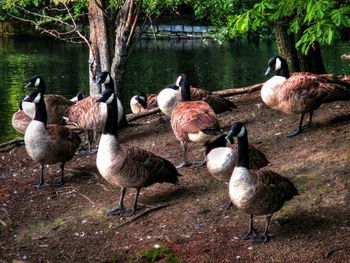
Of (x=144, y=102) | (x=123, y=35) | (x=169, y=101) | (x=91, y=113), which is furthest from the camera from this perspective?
(x=144, y=102)

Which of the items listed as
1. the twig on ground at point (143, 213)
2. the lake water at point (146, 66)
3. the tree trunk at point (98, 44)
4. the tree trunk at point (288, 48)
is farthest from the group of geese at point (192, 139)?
the lake water at point (146, 66)

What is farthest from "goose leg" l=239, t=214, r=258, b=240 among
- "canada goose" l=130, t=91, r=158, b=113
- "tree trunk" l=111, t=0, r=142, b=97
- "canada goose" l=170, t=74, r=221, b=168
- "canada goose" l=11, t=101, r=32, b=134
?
"canada goose" l=130, t=91, r=158, b=113

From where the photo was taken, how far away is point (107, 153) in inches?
354

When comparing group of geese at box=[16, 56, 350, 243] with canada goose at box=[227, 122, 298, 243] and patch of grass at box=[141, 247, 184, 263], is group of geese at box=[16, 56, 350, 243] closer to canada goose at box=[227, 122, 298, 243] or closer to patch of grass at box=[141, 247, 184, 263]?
canada goose at box=[227, 122, 298, 243]

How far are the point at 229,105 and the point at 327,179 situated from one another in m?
5.04

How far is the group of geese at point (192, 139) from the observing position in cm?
764

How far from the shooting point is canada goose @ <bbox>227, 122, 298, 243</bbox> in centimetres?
744

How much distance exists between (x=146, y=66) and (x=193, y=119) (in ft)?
92.0

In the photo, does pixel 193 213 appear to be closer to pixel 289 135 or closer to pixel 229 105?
pixel 289 135

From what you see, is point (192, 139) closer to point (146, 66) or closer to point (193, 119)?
point (193, 119)

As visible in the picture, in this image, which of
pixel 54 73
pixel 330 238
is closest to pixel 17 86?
pixel 54 73

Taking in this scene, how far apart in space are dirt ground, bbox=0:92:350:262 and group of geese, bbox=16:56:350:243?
0.36 meters

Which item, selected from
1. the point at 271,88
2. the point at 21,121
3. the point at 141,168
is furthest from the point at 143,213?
the point at 21,121

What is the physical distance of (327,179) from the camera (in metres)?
9.10
